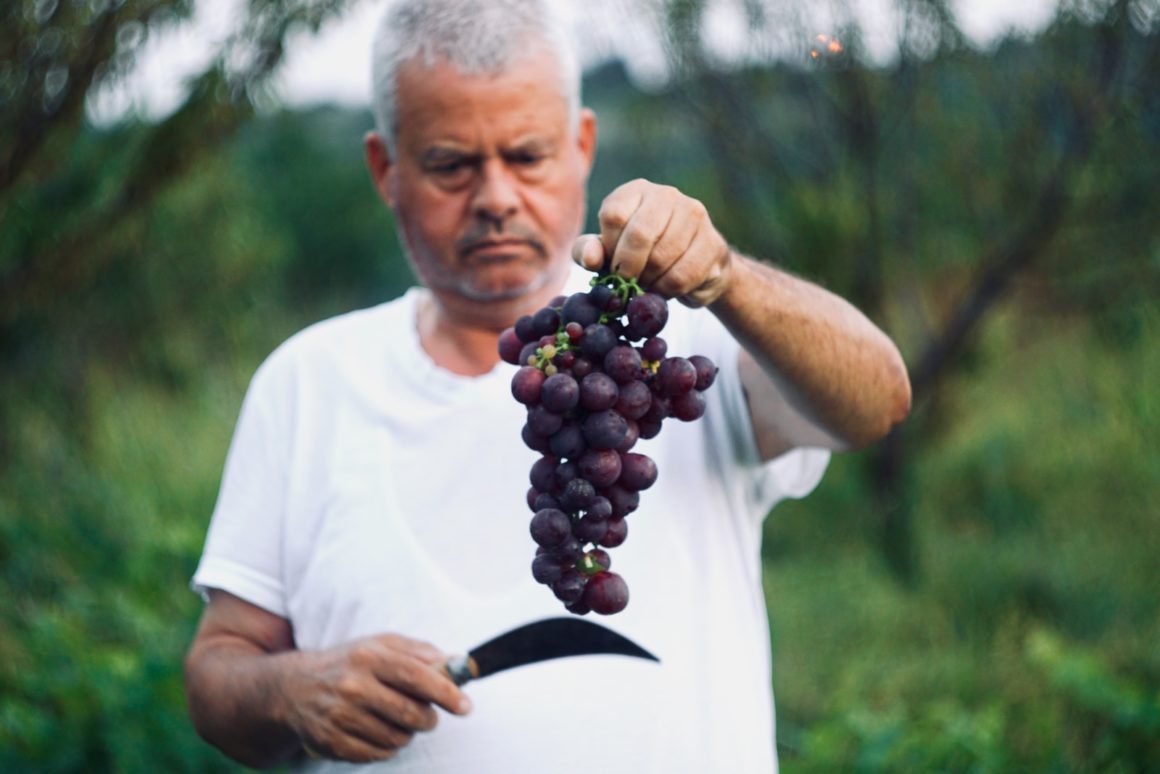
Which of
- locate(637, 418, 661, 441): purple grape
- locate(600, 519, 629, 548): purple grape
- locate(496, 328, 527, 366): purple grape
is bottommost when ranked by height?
locate(600, 519, 629, 548): purple grape

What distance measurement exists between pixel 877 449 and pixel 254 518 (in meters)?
4.00

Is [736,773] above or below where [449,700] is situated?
below

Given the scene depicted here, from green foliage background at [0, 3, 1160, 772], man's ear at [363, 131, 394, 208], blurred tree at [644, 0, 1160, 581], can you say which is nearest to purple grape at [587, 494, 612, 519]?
man's ear at [363, 131, 394, 208]

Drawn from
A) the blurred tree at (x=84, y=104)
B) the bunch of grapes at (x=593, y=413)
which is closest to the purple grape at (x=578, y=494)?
the bunch of grapes at (x=593, y=413)

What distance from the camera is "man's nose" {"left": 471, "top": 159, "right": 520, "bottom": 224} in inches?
73.4

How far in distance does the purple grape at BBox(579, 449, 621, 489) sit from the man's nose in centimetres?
71

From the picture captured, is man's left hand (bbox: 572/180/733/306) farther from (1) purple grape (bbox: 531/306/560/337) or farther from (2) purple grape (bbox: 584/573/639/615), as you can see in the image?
(2) purple grape (bbox: 584/573/639/615)

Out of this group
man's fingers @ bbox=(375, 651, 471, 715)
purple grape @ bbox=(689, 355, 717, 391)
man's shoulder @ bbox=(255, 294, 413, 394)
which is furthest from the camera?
man's shoulder @ bbox=(255, 294, 413, 394)

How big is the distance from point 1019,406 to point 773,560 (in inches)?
88.2

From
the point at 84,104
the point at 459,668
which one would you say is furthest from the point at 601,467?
the point at 84,104

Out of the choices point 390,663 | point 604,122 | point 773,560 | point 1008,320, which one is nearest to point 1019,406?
point 1008,320

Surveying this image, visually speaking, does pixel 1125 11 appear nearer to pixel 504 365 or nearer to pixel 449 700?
pixel 504 365

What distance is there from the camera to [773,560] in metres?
5.94

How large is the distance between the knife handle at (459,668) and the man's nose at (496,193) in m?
0.73
